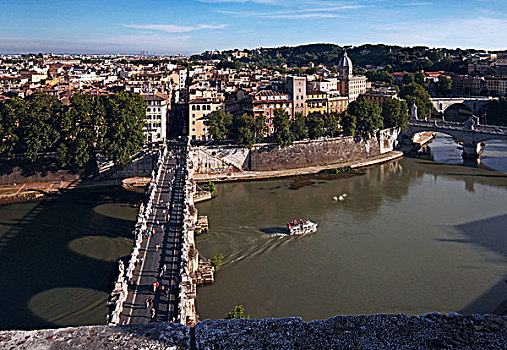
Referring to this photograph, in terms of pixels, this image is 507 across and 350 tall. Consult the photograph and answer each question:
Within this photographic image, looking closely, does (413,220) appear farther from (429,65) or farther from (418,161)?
(429,65)

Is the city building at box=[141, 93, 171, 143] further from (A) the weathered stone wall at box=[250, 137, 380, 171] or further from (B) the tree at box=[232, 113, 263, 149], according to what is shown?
(A) the weathered stone wall at box=[250, 137, 380, 171]

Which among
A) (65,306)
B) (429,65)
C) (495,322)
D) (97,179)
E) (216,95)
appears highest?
(429,65)

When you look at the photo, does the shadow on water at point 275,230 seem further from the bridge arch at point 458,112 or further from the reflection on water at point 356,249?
the bridge arch at point 458,112

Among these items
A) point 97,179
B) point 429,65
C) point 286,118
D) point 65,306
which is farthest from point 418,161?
point 429,65

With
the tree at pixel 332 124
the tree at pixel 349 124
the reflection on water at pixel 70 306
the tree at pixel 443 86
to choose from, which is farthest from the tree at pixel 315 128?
the tree at pixel 443 86

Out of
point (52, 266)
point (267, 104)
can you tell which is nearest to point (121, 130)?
point (267, 104)
